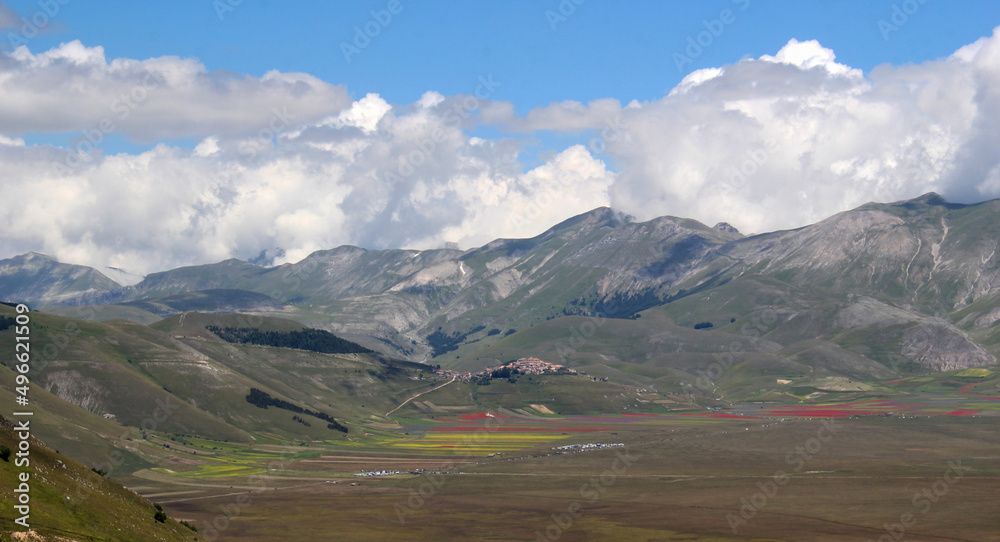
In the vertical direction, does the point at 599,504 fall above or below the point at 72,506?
below

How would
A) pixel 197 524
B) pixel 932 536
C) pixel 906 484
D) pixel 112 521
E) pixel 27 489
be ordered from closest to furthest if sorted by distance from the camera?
pixel 27 489 → pixel 112 521 → pixel 932 536 → pixel 197 524 → pixel 906 484

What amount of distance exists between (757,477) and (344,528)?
96.0m

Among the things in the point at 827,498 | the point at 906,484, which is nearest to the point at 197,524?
the point at 827,498

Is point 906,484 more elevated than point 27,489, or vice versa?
point 27,489

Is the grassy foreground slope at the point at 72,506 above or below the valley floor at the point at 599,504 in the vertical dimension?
above

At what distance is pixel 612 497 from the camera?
167m

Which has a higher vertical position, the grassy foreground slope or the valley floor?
the grassy foreground slope

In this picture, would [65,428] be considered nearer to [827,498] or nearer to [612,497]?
[612,497]

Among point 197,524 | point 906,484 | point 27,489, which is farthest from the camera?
point 906,484

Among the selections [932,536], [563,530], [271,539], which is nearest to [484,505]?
[563,530]

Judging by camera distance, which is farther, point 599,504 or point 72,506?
point 599,504

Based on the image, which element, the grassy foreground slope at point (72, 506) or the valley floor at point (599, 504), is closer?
the grassy foreground slope at point (72, 506)

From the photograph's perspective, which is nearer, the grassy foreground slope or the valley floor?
the grassy foreground slope

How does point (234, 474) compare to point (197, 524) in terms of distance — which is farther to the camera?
point (234, 474)
